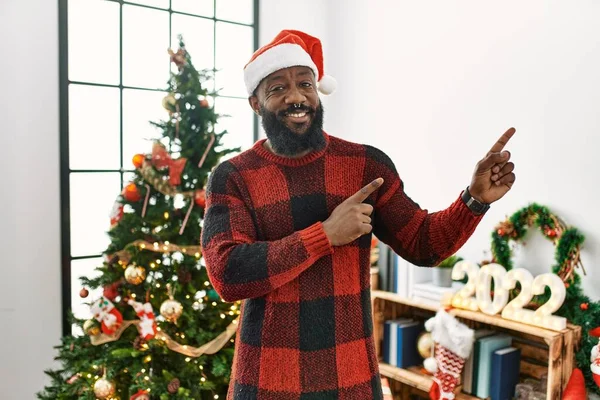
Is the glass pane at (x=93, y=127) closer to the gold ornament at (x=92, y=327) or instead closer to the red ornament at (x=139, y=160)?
the red ornament at (x=139, y=160)

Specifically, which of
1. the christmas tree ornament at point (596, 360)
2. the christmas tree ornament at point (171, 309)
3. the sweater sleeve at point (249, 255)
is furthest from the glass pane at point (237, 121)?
the christmas tree ornament at point (596, 360)

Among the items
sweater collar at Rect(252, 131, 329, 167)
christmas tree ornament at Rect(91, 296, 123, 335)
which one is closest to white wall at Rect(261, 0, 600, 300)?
sweater collar at Rect(252, 131, 329, 167)

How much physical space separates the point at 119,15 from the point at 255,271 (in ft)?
7.23

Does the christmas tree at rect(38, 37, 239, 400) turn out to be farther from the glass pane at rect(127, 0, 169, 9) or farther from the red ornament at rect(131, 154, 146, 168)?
the glass pane at rect(127, 0, 169, 9)

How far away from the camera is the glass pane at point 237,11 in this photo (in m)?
2.98

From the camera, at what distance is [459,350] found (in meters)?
1.97

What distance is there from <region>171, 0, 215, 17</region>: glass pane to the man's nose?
1968 millimetres

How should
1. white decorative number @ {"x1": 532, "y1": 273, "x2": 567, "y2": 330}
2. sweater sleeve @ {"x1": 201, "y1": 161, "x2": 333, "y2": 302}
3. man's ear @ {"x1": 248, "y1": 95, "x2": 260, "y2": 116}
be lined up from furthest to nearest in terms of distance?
1. white decorative number @ {"x1": 532, "y1": 273, "x2": 567, "y2": 330}
2. man's ear @ {"x1": 248, "y1": 95, "x2": 260, "y2": 116}
3. sweater sleeve @ {"x1": 201, "y1": 161, "x2": 333, "y2": 302}

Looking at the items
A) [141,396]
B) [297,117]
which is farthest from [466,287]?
[141,396]

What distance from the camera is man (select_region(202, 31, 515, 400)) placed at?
1025 millimetres

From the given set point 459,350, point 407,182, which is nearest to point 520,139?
point 407,182

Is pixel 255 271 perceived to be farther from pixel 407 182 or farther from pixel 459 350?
pixel 407 182

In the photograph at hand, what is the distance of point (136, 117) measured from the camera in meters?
2.73

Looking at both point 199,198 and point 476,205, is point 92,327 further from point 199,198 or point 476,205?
point 476,205
